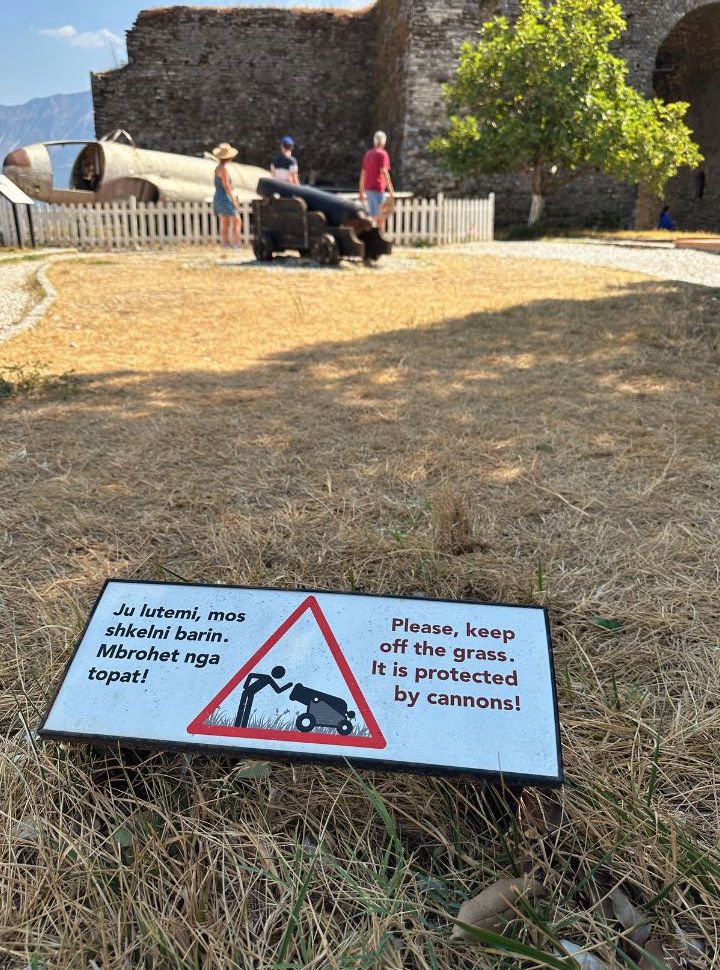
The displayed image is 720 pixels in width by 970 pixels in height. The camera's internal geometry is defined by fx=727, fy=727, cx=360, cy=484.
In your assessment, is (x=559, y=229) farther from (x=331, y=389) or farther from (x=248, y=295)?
(x=331, y=389)

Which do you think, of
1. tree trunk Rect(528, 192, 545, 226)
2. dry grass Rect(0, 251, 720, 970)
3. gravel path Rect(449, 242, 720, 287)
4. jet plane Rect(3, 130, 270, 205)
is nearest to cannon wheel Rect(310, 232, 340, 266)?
gravel path Rect(449, 242, 720, 287)

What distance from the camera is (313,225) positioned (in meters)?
9.53

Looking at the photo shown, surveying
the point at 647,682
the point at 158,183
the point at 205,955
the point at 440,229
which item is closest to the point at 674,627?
the point at 647,682

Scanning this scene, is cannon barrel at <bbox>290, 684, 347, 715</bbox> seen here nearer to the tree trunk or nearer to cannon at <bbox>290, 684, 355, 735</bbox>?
cannon at <bbox>290, 684, 355, 735</bbox>

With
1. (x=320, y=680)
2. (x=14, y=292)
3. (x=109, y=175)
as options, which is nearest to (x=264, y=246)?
(x=14, y=292)

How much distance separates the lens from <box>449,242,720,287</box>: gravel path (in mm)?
8203

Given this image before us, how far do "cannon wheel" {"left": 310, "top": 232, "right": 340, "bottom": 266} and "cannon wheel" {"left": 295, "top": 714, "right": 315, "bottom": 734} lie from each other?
28.5 ft

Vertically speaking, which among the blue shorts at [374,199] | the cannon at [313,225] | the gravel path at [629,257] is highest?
the blue shorts at [374,199]

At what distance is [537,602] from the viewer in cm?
185

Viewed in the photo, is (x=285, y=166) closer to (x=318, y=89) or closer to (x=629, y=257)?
(x=629, y=257)

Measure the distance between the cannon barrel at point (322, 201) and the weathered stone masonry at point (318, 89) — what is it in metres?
10.3

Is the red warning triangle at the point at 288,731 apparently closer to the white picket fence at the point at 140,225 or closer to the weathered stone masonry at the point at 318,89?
the white picket fence at the point at 140,225

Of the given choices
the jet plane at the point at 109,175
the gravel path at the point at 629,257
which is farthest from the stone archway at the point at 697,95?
the jet plane at the point at 109,175

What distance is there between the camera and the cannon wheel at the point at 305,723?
1168 mm
